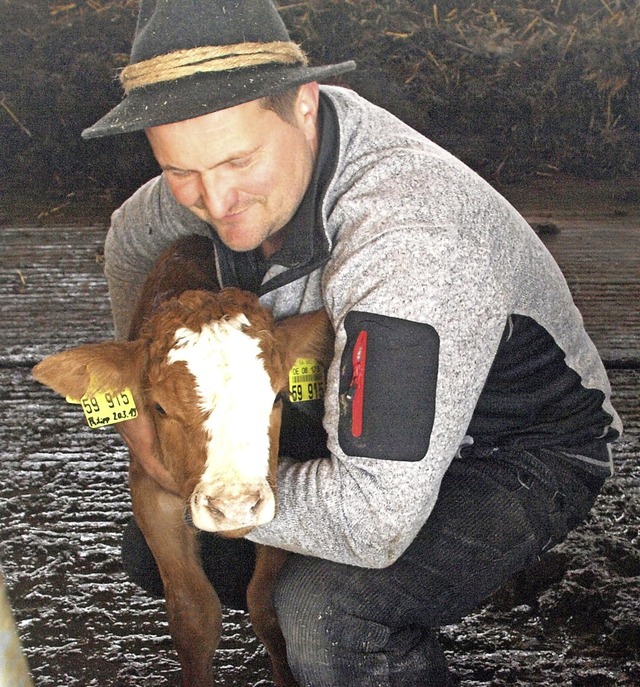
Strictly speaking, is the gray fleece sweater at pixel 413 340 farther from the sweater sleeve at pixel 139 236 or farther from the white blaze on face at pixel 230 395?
the sweater sleeve at pixel 139 236

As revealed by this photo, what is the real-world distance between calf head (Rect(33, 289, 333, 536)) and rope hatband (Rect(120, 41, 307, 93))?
1.81 ft

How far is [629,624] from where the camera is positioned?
109 inches

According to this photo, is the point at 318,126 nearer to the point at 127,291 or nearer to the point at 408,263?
the point at 408,263

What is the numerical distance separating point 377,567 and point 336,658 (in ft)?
0.73

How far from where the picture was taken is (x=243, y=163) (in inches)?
80.5

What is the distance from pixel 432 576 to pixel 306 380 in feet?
1.88

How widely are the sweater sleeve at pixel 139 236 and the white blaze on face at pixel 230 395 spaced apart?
2.36 ft

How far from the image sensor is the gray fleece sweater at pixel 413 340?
189 cm

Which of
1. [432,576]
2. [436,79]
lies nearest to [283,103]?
[432,576]

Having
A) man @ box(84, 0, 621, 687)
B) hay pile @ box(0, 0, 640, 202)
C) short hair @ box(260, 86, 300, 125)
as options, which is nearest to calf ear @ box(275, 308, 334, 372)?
man @ box(84, 0, 621, 687)

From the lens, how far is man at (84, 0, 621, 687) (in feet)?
6.24

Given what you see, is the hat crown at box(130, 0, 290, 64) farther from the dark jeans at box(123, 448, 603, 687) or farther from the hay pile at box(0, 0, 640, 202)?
the hay pile at box(0, 0, 640, 202)

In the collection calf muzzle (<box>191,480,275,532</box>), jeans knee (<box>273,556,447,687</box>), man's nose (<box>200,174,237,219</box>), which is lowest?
jeans knee (<box>273,556,447,687</box>)

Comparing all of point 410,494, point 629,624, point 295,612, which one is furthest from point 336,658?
point 629,624
